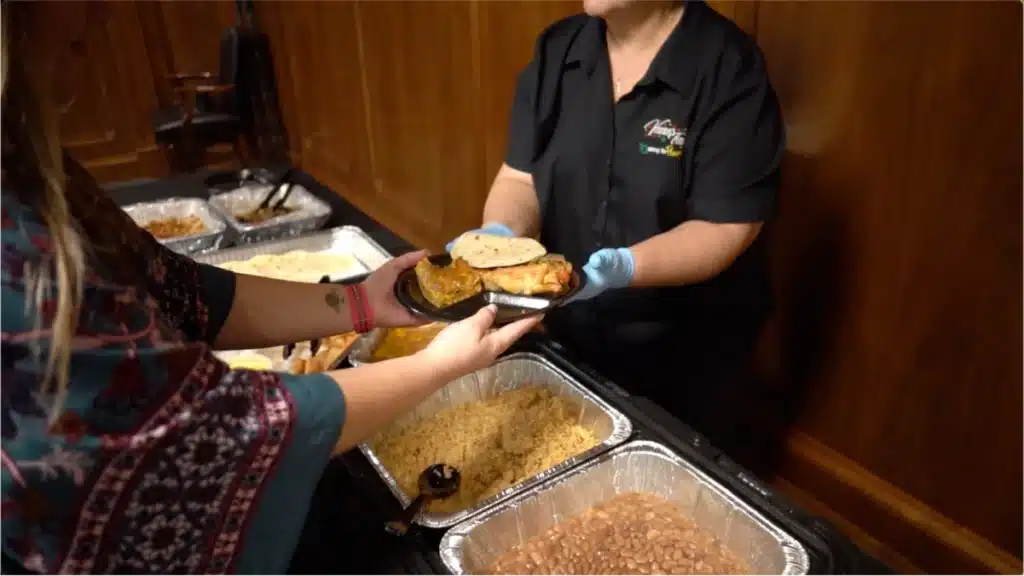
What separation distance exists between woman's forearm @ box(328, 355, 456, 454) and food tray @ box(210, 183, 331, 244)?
4.65 ft

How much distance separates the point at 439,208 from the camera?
Result: 3.09 meters

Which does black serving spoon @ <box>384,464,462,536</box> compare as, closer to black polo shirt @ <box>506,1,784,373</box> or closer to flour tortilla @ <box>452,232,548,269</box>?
flour tortilla @ <box>452,232,548,269</box>

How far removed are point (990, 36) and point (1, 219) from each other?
147cm

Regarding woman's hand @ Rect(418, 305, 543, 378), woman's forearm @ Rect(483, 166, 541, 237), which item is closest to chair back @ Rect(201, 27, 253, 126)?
woman's forearm @ Rect(483, 166, 541, 237)

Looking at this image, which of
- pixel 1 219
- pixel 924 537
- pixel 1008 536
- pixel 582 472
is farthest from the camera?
pixel 924 537

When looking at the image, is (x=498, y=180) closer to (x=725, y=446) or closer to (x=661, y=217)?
(x=661, y=217)

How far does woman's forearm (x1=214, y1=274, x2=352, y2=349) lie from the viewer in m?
1.13

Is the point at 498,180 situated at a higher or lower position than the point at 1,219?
lower

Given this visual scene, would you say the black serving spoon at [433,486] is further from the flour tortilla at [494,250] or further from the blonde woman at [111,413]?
the flour tortilla at [494,250]

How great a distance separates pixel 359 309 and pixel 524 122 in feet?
1.79

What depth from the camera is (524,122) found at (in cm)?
153

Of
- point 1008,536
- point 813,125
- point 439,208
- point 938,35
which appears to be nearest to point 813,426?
point 1008,536

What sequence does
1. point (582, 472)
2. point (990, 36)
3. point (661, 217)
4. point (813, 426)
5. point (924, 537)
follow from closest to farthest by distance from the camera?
1. point (582, 472)
2. point (990, 36)
3. point (661, 217)
4. point (924, 537)
5. point (813, 426)

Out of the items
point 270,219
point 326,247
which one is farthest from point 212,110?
point 326,247
